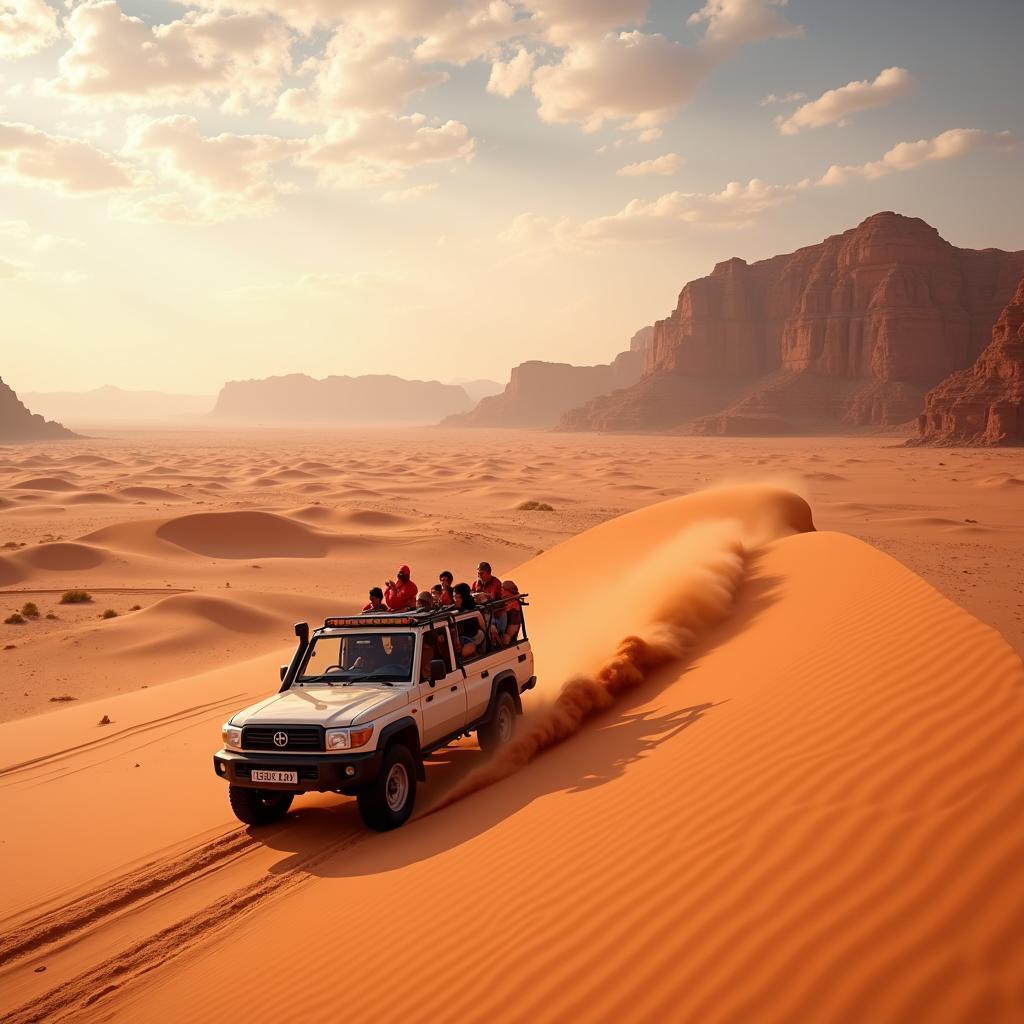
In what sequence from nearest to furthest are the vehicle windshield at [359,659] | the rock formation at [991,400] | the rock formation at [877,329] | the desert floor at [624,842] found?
the desert floor at [624,842]
the vehicle windshield at [359,659]
the rock formation at [991,400]
the rock formation at [877,329]

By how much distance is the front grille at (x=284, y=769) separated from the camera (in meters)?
7.33

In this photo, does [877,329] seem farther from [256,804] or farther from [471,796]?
[256,804]

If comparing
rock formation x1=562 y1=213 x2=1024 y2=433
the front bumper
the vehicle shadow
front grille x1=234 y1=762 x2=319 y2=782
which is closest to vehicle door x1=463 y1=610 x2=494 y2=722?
the vehicle shadow

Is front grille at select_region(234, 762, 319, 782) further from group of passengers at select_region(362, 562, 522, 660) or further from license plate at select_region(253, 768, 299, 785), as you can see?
group of passengers at select_region(362, 562, 522, 660)

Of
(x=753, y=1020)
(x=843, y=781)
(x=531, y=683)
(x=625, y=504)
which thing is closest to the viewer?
(x=753, y=1020)

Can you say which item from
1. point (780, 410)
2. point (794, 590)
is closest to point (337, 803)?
point (794, 590)

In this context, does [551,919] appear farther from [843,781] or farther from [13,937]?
[13,937]

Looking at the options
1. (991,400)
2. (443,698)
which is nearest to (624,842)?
(443,698)

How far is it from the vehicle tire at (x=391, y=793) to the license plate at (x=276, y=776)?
0.60 meters

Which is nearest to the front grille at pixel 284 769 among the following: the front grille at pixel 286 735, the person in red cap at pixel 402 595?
the front grille at pixel 286 735

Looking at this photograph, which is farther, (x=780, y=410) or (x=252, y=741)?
(x=780, y=410)

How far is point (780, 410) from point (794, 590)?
522 feet

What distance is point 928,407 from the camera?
108250 mm

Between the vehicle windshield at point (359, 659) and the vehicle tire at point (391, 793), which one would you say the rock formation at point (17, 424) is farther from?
the vehicle tire at point (391, 793)
